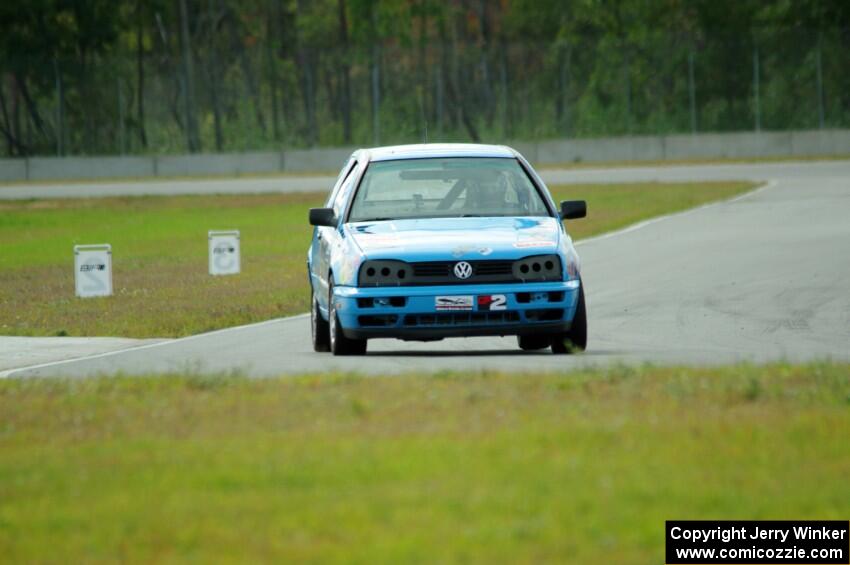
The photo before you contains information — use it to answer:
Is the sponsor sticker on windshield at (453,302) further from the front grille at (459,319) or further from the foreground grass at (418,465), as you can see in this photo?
the foreground grass at (418,465)

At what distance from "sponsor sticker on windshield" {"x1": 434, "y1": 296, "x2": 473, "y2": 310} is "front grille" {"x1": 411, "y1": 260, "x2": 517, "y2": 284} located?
0.13m

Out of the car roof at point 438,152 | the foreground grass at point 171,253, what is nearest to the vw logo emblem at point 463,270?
the car roof at point 438,152

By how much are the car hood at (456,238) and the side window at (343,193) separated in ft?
1.84

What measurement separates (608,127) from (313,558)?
198ft

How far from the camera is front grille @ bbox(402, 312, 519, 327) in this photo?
1344cm

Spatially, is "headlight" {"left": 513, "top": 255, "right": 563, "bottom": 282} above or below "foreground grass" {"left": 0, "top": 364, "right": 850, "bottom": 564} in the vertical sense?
above

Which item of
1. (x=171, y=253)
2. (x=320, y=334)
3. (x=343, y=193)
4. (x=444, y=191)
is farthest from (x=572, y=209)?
(x=171, y=253)

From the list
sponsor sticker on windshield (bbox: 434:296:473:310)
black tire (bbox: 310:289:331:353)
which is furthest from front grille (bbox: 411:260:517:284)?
black tire (bbox: 310:289:331:353)

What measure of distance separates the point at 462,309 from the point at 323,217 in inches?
68.4

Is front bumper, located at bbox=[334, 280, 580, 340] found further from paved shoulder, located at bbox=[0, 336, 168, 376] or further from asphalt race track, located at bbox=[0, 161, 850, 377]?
paved shoulder, located at bbox=[0, 336, 168, 376]

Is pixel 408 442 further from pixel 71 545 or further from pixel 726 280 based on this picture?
A: pixel 726 280

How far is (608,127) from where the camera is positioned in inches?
2589

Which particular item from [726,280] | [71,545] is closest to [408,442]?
[71,545]
